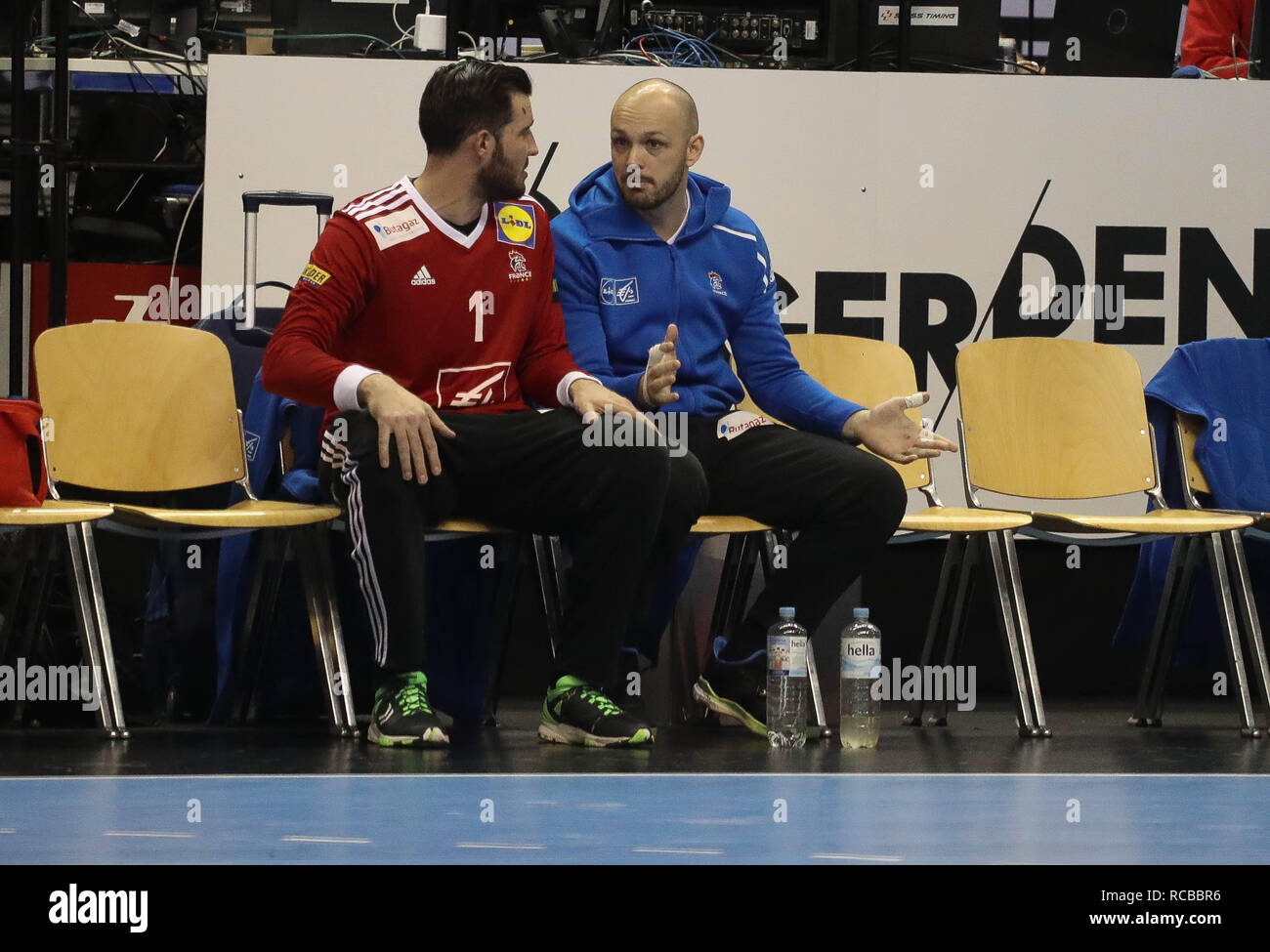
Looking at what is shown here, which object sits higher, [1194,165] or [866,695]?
[1194,165]

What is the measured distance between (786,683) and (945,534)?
2.25 ft

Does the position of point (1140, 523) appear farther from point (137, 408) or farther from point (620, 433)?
point (137, 408)

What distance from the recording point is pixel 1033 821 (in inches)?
89.4

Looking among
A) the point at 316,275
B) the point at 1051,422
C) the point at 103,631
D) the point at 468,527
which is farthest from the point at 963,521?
the point at 103,631

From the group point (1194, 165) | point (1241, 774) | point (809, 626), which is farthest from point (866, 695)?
point (1194, 165)

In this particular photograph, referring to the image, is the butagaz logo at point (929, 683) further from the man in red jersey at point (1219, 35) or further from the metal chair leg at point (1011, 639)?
the man in red jersey at point (1219, 35)

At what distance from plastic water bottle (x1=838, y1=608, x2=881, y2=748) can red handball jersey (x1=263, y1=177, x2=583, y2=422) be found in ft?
2.47

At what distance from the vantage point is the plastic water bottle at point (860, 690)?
3180 mm

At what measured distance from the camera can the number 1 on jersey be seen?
324 cm

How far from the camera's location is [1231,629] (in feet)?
11.9

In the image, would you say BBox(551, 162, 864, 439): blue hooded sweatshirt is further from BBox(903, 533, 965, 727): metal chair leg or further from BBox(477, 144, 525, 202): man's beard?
BBox(903, 533, 965, 727): metal chair leg

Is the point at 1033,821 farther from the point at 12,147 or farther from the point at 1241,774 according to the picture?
the point at 12,147
